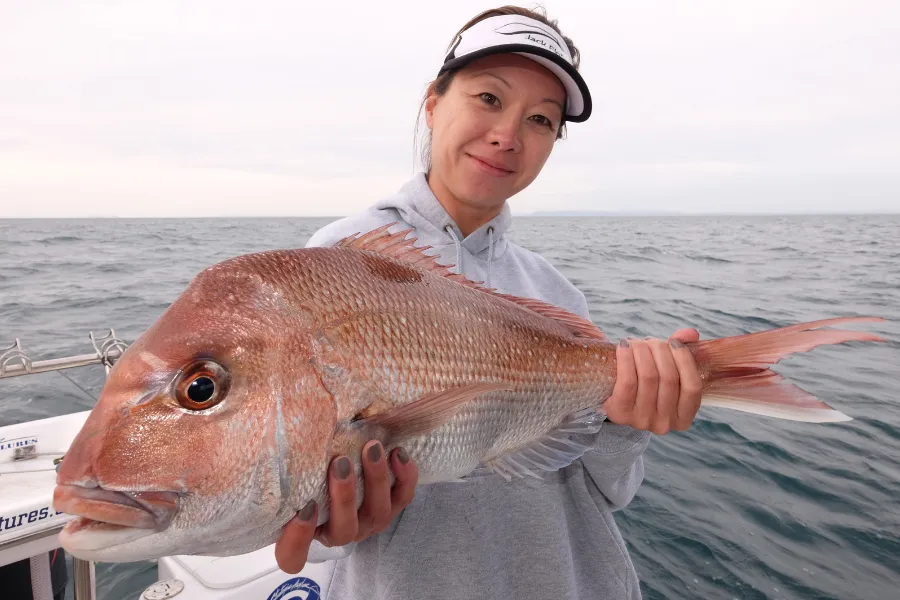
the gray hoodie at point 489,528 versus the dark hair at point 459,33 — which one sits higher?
the dark hair at point 459,33

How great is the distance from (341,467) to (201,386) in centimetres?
39

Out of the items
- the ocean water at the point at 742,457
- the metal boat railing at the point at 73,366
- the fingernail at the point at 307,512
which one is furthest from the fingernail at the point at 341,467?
the ocean water at the point at 742,457

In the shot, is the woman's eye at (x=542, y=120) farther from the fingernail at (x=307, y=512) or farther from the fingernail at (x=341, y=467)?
the fingernail at (x=307, y=512)

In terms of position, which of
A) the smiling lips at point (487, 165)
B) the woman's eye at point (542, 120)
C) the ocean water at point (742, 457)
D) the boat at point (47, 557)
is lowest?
the ocean water at point (742, 457)

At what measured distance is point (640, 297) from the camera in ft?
43.6

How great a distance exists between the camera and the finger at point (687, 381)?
5.68 feet

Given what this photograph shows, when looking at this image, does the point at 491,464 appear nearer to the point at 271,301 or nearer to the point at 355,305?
the point at 355,305

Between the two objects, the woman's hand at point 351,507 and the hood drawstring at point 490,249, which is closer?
the woman's hand at point 351,507

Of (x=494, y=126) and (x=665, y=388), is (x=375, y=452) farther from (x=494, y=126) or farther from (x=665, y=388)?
(x=494, y=126)

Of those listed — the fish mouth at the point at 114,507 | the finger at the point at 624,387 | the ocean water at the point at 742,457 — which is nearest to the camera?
the fish mouth at the point at 114,507

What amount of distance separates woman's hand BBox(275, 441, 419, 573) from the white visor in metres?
1.54

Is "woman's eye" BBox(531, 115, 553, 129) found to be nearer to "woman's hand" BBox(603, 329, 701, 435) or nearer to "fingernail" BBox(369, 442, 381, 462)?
"woman's hand" BBox(603, 329, 701, 435)

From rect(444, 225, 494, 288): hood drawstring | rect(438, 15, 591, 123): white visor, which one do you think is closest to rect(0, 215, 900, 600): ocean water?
rect(444, 225, 494, 288): hood drawstring

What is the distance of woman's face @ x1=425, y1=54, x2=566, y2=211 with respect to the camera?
2.08 m
